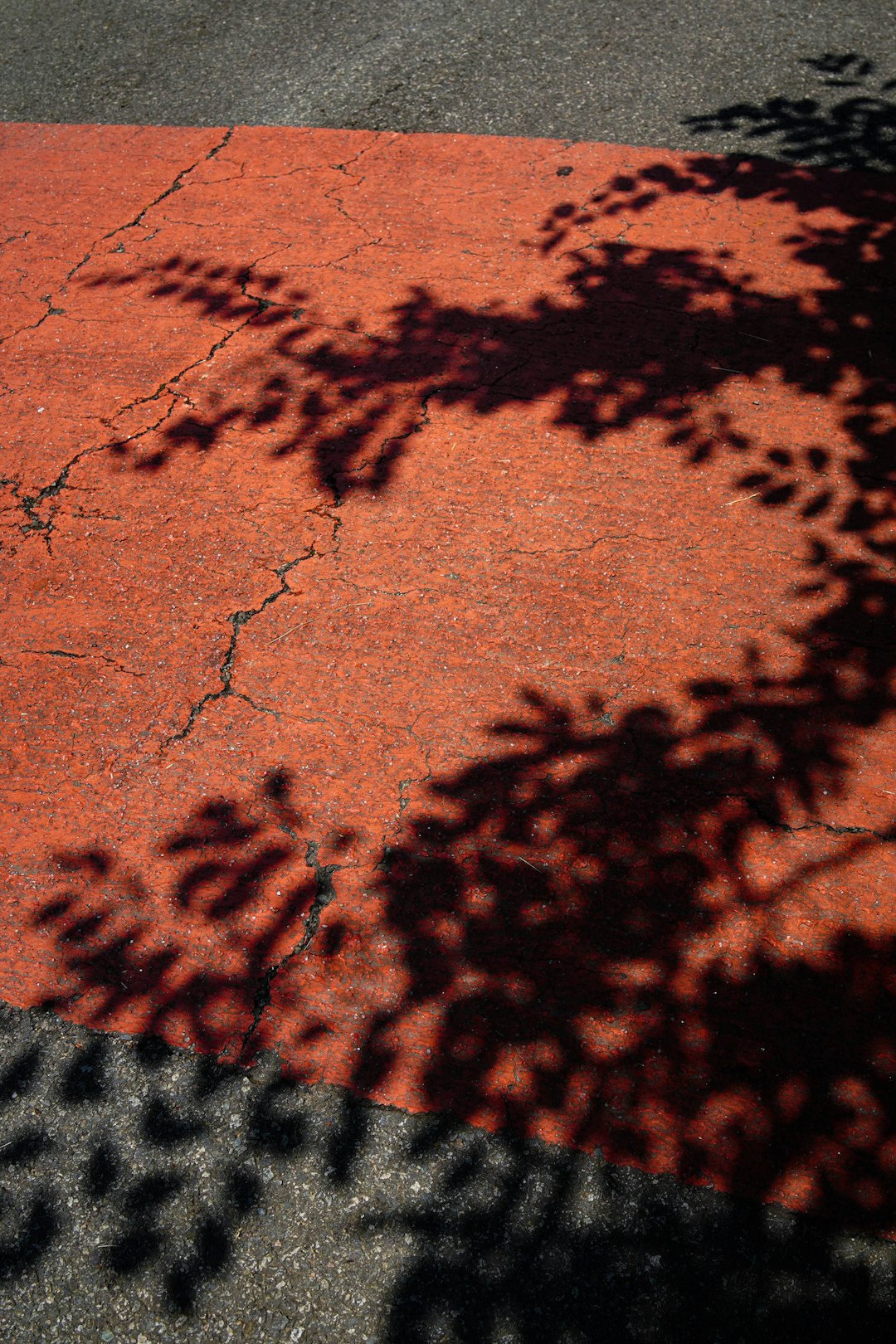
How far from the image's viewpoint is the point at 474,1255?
2.72m

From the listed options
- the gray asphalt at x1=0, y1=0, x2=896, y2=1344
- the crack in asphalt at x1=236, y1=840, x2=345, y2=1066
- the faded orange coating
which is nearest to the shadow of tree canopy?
the faded orange coating

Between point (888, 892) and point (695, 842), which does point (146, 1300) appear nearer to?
point (695, 842)

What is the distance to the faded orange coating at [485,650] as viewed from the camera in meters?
3.09

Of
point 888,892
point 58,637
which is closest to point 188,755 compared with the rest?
point 58,637

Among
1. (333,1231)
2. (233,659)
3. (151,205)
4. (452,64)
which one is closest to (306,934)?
(333,1231)

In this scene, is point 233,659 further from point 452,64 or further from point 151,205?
point 452,64

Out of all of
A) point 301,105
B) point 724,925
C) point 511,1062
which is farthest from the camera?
point 301,105

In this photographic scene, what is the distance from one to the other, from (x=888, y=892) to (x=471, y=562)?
209 centimetres

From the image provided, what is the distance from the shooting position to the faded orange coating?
3.09 m

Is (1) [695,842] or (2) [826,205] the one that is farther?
(2) [826,205]

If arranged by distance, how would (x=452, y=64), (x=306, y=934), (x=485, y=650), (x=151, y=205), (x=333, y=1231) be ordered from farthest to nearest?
(x=452, y=64)
(x=151, y=205)
(x=485, y=650)
(x=306, y=934)
(x=333, y=1231)

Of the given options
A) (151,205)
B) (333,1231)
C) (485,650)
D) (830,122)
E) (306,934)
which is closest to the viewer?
(333,1231)

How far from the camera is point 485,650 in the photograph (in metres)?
3.99

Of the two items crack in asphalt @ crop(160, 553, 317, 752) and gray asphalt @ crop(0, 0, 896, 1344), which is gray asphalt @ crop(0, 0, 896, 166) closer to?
crack in asphalt @ crop(160, 553, 317, 752)
